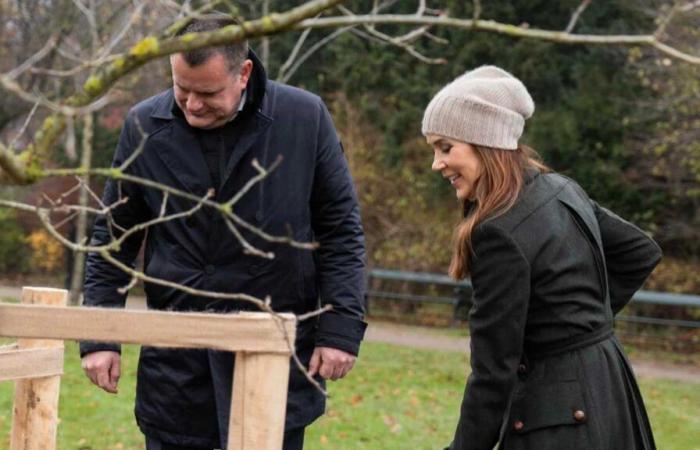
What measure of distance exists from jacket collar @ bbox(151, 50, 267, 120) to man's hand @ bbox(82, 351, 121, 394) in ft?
2.63

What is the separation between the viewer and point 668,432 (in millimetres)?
10078

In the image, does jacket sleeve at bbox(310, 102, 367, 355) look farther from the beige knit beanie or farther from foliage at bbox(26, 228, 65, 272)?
foliage at bbox(26, 228, 65, 272)

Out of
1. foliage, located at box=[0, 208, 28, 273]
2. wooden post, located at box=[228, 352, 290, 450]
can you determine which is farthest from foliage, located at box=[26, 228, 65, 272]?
wooden post, located at box=[228, 352, 290, 450]

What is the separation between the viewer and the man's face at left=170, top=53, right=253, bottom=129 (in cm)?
375

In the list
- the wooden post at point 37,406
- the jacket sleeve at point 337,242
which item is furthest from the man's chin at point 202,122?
the wooden post at point 37,406

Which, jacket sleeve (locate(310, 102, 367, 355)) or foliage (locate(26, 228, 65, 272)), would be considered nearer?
jacket sleeve (locate(310, 102, 367, 355))

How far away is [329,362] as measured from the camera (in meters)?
3.97

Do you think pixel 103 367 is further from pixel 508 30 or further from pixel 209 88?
pixel 508 30

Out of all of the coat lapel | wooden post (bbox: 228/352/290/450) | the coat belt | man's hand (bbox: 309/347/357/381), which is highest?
the coat lapel

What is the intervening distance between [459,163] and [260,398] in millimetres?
922

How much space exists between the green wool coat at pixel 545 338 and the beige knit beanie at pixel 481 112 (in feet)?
0.54

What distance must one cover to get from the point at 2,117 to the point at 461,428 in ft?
54.7

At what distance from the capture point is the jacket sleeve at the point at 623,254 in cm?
387

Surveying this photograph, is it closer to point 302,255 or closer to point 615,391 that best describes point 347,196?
point 302,255
